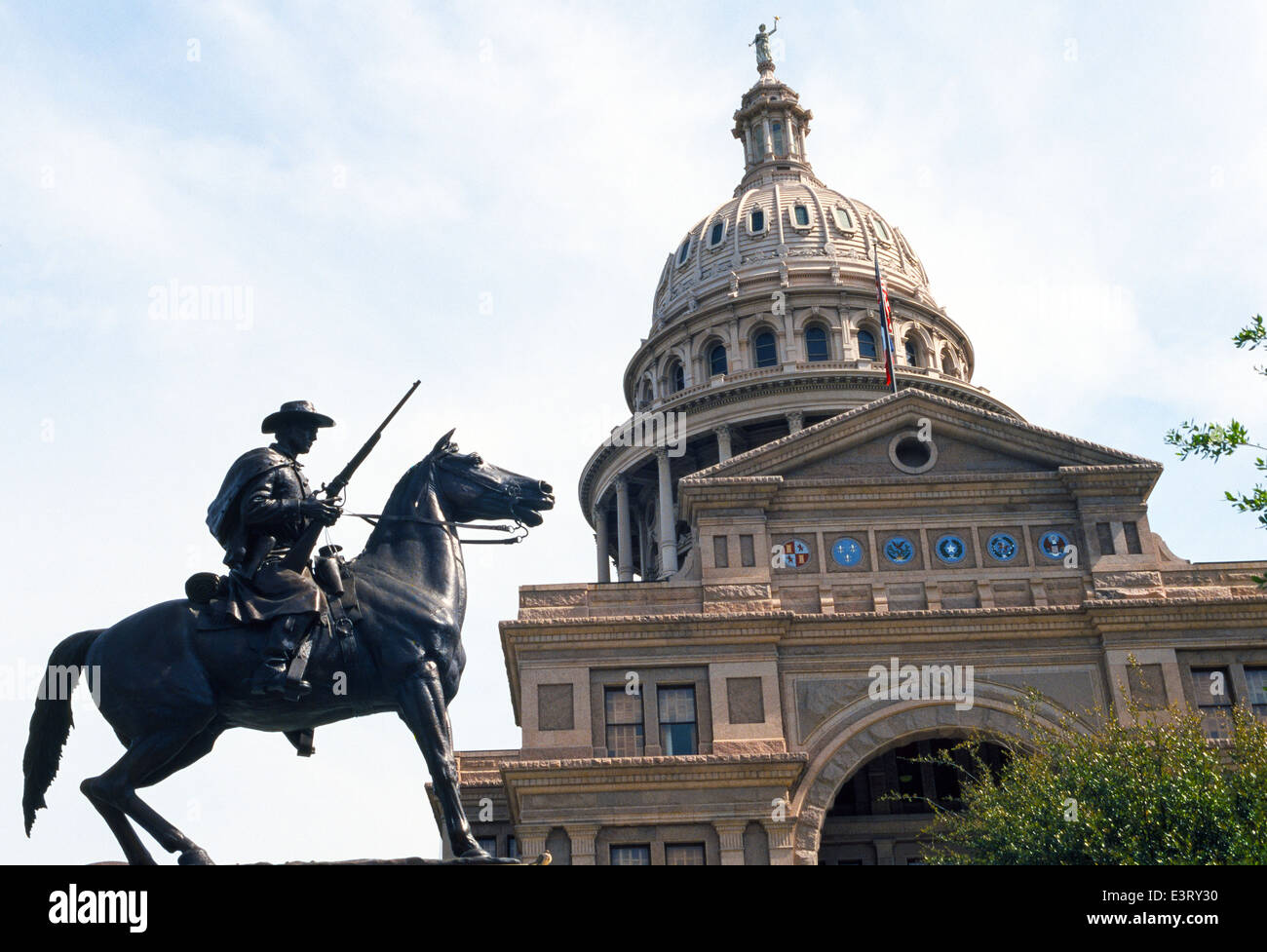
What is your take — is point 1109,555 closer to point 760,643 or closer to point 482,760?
point 760,643

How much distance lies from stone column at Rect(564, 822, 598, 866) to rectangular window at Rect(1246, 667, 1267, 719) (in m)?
17.4

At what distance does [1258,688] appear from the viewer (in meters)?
39.2

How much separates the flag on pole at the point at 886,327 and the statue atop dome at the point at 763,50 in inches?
968

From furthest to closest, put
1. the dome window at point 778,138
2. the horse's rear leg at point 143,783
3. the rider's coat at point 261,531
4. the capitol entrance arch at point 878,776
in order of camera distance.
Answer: the dome window at point 778,138 < the capitol entrance arch at point 878,776 < the rider's coat at point 261,531 < the horse's rear leg at point 143,783

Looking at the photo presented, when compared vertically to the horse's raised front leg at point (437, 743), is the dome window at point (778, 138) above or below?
above

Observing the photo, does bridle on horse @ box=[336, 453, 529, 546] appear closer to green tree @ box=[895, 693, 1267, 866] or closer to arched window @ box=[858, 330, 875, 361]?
green tree @ box=[895, 693, 1267, 866]

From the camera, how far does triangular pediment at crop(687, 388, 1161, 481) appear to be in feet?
139

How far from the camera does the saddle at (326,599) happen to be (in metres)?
13.0

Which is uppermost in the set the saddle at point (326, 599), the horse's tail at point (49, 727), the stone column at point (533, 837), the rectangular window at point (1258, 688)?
the rectangular window at point (1258, 688)

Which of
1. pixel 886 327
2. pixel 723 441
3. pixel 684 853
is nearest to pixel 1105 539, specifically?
pixel 684 853

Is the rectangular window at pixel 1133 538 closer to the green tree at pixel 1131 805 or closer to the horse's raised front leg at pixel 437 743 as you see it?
the green tree at pixel 1131 805

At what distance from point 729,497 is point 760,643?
434 cm

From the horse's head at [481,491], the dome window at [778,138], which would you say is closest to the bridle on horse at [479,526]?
the horse's head at [481,491]
